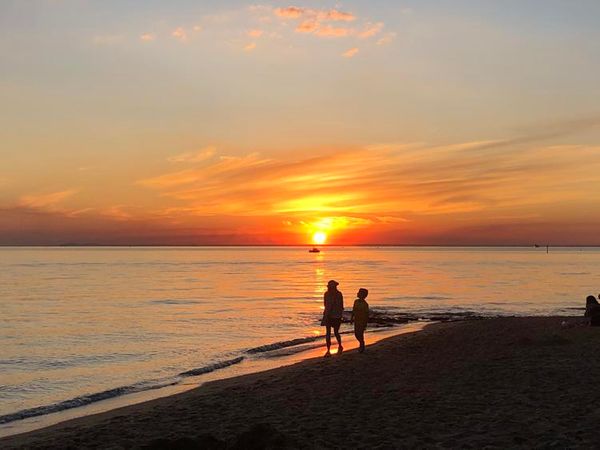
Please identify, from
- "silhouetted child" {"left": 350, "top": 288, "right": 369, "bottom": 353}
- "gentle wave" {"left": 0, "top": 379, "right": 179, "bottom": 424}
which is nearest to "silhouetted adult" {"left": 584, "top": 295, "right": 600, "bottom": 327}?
"silhouetted child" {"left": 350, "top": 288, "right": 369, "bottom": 353}

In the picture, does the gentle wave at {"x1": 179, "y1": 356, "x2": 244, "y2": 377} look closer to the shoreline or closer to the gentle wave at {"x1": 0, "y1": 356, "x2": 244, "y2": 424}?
the gentle wave at {"x1": 0, "y1": 356, "x2": 244, "y2": 424}

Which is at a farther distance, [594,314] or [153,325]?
[153,325]

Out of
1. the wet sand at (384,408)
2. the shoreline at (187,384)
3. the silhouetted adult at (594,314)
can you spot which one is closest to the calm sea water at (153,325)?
the shoreline at (187,384)

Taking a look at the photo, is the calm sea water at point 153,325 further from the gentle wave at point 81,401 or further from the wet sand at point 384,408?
the wet sand at point 384,408

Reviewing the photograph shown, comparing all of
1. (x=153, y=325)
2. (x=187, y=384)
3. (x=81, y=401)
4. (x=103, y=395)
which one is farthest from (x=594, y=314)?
(x=153, y=325)

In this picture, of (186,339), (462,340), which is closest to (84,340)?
(186,339)

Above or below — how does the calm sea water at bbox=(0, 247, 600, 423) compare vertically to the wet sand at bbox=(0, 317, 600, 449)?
below

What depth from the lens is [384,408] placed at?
11516mm

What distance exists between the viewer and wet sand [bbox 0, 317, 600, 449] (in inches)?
360

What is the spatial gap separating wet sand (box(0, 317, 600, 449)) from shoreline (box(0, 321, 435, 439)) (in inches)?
45.5

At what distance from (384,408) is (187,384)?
8.89 meters

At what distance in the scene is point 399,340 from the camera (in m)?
24.3

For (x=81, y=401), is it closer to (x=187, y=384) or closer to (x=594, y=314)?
(x=187, y=384)

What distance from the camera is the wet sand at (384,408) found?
360 inches
